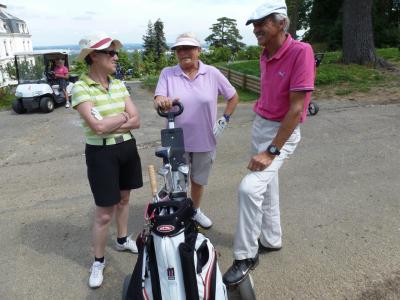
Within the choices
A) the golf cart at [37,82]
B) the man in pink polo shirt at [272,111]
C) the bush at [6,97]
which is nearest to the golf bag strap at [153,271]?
the man in pink polo shirt at [272,111]

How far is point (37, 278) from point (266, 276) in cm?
195

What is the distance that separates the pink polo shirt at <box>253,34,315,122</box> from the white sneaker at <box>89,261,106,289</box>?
6.09ft

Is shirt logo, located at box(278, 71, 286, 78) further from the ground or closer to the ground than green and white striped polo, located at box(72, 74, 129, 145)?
further from the ground

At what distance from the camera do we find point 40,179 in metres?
5.64

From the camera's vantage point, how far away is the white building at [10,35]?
59062mm

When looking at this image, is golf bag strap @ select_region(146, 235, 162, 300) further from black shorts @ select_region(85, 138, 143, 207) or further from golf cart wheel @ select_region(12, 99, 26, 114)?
golf cart wheel @ select_region(12, 99, 26, 114)

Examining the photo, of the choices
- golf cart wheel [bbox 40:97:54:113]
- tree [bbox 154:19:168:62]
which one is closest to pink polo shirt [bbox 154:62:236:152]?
golf cart wheel [bbox 40:97:54:113]

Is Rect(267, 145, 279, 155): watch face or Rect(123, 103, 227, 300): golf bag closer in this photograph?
Rect(123, 103, 227, 300): golf bag

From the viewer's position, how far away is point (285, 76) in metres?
2.75

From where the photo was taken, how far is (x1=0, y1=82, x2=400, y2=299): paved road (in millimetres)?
3174

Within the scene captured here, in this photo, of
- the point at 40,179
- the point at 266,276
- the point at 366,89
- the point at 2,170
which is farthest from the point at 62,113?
the point at 266,276

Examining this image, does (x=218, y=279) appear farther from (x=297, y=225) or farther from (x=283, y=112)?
(x=297, y=225)

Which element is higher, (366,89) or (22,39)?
(22,39)

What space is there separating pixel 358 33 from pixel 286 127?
1128 centimetres
